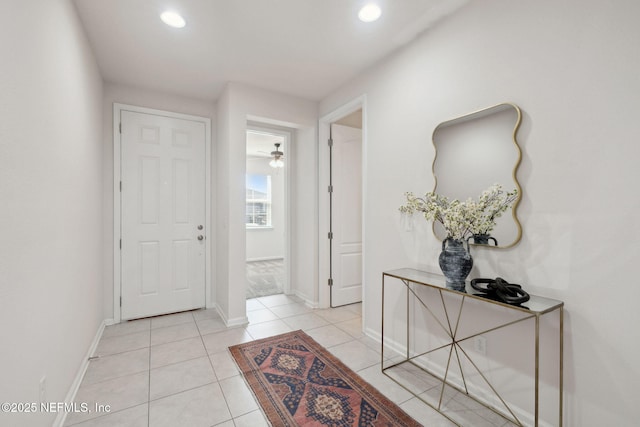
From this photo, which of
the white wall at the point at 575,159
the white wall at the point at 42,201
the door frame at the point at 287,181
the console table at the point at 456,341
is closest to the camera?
the white wall at the point at 42,201

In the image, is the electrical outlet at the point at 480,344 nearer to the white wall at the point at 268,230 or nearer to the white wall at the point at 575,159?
the white wall at the point at 575,159

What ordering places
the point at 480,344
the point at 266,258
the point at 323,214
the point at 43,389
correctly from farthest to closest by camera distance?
1. the point at 266,258
2. the point at 323,214
3. the point at 480,344
4. the point at 43,389

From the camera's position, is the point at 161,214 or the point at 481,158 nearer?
the point at 481,158

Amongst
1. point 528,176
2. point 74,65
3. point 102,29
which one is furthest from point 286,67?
point 528,176

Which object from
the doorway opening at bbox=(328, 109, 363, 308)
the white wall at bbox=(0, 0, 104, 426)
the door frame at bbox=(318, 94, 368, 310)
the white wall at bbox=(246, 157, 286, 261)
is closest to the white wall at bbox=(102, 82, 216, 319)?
the white wall at bbox=(0, 0, 104, 426)

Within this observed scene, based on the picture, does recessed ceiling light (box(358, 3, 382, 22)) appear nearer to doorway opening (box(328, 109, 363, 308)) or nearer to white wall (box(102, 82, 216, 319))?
doorway opening (box(328, 109, 363, 308))

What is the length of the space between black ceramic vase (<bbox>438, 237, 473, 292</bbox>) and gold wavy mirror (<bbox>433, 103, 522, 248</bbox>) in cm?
20

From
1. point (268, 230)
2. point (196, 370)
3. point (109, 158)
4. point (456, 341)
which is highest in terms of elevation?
point (109, 158)

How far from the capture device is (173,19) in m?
2.12

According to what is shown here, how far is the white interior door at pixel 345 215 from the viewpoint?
3594 mm

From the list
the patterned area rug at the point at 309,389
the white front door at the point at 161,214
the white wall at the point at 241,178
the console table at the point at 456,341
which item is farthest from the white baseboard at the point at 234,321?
the console table at the point at 456,341

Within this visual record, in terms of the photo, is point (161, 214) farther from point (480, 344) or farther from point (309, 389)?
point (480, 344)

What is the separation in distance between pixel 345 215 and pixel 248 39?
85.6 inches

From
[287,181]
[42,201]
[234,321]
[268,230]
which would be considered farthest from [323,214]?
[268,230]
